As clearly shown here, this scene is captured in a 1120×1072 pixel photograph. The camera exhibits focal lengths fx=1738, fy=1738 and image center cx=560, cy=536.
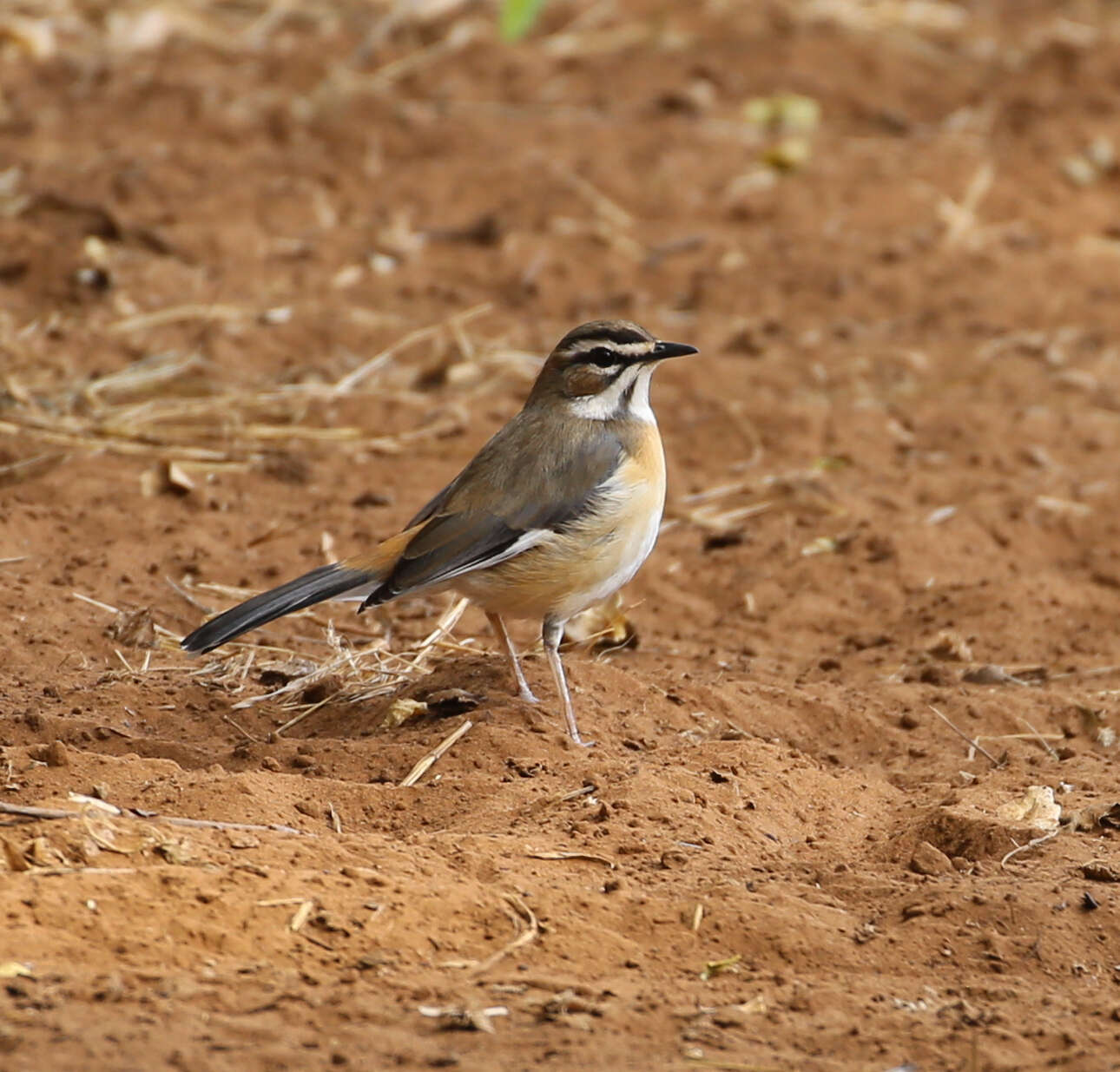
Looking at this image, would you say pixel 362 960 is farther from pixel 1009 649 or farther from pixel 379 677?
pixel 1009 649

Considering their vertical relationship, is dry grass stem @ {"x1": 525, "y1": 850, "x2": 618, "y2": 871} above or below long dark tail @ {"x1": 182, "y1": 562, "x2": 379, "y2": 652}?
below

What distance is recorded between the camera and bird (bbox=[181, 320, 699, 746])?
6168 mm

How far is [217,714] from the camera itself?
6.22 metres

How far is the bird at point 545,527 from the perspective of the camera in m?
6.17

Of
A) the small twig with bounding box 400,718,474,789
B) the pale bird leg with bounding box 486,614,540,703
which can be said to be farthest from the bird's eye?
the small twig with bounding box 400,718,474,789

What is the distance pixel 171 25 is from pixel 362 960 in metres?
12.2

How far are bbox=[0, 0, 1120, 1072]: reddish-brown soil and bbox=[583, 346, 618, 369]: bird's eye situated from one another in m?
1.25

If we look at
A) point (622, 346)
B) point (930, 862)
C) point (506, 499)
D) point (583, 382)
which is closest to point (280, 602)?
point (506, 499)

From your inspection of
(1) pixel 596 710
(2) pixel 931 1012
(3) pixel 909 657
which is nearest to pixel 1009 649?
(3) pixel 909 657

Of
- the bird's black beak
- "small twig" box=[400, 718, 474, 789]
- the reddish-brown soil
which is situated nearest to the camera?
the reddish-brown soil

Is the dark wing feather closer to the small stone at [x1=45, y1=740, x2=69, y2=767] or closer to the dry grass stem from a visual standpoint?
the small stone at [x1=45, y1=740, x2=69, y2=767]

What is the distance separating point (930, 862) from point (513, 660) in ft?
6.16

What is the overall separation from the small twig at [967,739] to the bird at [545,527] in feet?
4.24

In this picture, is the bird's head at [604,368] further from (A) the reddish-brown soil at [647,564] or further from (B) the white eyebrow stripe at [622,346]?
(A) the reddish-brown soil at [647,564]
